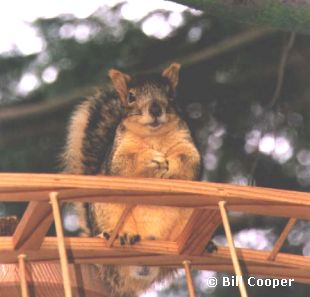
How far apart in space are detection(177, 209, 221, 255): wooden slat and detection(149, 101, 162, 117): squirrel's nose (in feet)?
2.32

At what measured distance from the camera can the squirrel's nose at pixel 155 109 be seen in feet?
7.01

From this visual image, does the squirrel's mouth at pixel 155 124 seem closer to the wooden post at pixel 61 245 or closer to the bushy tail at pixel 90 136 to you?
the bushy tail at pixel 90 136

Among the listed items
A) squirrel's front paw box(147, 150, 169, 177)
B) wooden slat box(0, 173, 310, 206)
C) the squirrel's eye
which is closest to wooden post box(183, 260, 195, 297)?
wooden slat box(0, 173, 310, 206)

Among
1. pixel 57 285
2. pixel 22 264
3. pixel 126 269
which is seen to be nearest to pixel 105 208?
pixel 126 269

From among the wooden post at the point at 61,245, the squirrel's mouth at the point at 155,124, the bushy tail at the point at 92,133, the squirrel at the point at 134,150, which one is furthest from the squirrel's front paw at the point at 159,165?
the wooden post at the point at 61,245

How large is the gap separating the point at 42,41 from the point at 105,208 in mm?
715

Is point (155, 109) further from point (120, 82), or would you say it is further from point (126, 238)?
point (126, 238)

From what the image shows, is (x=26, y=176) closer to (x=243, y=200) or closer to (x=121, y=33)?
(x=243, y=200)

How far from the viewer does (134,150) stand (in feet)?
6.93

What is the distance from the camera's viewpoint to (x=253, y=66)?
8.80 feet

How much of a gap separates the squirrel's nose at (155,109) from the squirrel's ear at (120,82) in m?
0.11

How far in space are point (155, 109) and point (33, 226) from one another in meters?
0.91

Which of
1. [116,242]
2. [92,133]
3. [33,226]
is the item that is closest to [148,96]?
[92,133]

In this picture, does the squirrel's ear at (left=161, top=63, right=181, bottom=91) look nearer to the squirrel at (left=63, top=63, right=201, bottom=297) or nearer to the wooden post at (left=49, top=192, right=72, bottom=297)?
the squirrel at (left=63, top=63, right=201, bottom=297)
